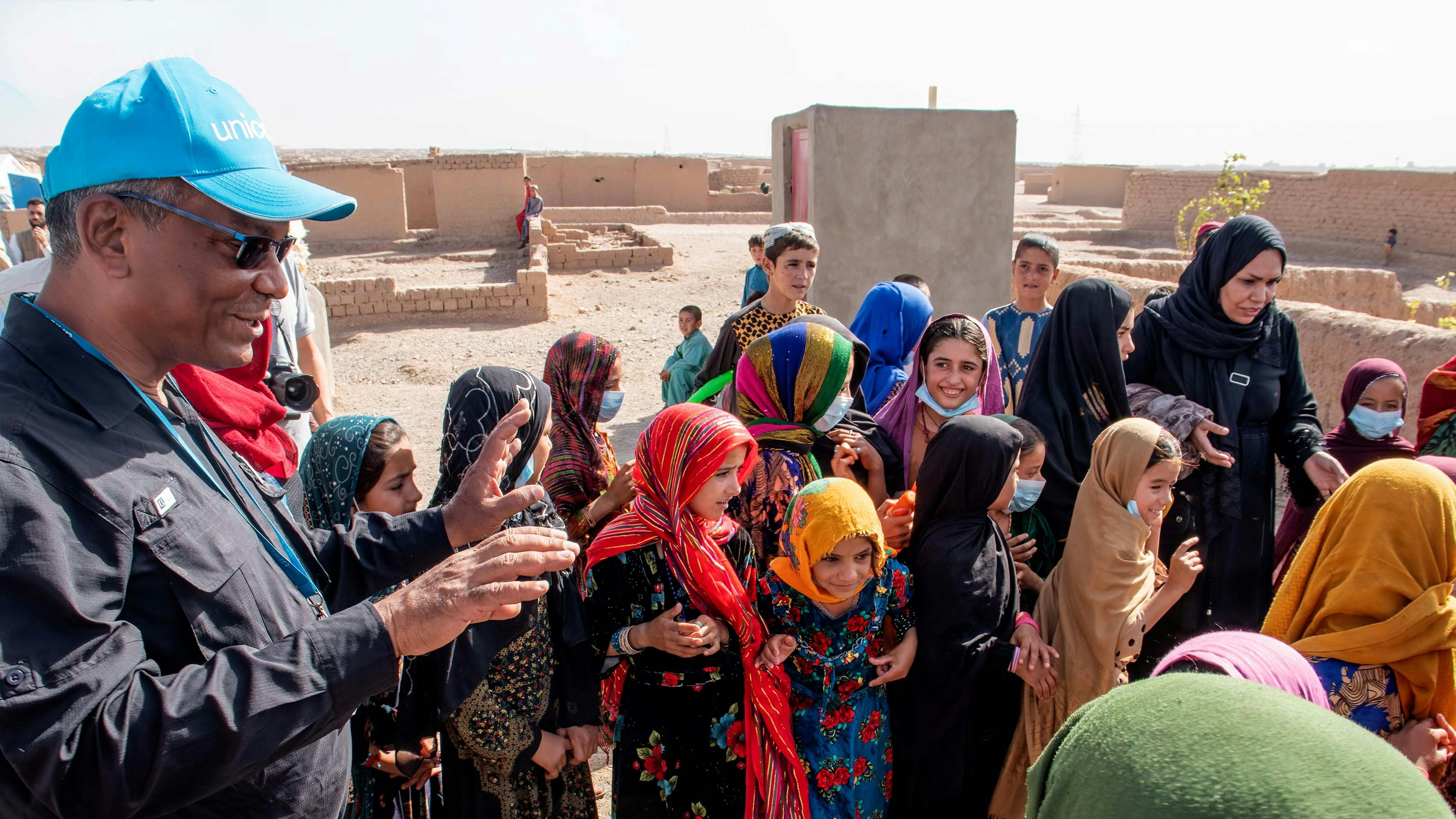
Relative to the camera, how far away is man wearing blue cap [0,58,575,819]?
1012mm

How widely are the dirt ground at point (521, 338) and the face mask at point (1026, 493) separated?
365 cm

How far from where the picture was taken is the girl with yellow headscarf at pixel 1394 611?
1899 millimetres

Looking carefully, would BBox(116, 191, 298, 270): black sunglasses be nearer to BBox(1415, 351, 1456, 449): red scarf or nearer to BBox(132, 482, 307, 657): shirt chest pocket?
BBox(132, 482, 307, 657): shirt chest pocket

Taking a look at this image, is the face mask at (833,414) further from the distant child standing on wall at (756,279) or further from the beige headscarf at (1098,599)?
the distant child standing on wall at (756,279)

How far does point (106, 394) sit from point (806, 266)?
11.2ft

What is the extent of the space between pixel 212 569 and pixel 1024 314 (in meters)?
3.98

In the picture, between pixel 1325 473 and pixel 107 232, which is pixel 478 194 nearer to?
pixel 1325 473

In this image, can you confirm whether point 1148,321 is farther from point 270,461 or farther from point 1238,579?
point 270,461

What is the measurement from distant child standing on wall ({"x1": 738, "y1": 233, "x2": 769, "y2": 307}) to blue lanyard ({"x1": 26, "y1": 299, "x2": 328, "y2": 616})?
172 inches

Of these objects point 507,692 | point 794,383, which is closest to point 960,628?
point 794,383

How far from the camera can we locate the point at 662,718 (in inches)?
92.0

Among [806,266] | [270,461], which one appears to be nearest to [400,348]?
[806,266]

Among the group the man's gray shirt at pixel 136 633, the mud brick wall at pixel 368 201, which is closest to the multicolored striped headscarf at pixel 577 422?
the man's gray shirt at pixel 136 633

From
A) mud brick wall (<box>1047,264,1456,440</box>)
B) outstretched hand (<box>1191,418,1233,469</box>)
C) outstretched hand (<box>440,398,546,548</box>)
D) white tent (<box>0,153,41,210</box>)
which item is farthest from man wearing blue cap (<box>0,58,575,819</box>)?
white tent (<box>0,153,41,210</box>)
